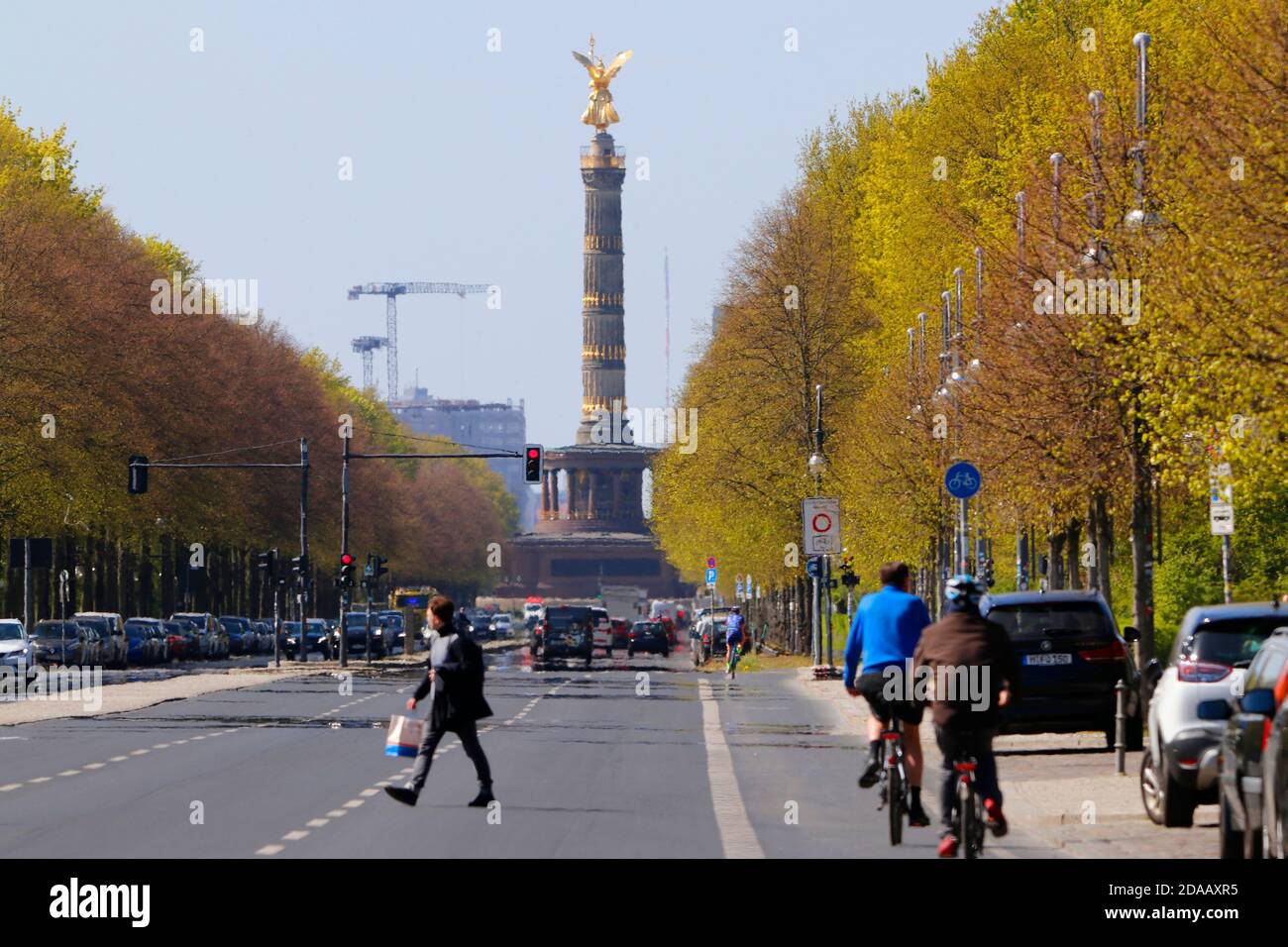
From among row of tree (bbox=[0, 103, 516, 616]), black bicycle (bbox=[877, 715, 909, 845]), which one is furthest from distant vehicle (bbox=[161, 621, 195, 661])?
black bicycle (bbox=[877, 715, 909, 845])

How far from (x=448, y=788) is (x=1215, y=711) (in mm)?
10717

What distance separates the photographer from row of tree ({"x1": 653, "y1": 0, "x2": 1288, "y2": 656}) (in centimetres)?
2750

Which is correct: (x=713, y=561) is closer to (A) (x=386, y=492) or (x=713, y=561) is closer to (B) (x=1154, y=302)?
(A) (x=386, y=492)

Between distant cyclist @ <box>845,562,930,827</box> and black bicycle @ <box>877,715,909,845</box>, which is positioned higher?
distant cyclist @ <box>845,562,930,827</box>

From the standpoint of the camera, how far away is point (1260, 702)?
13398 mm

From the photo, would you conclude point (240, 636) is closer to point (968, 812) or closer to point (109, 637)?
point (109, 637)

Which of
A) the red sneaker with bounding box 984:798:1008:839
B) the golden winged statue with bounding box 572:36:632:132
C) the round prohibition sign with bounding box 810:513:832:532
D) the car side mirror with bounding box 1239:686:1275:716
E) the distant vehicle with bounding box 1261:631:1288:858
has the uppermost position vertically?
the golden winged statue with bounding box 572:36:632:132

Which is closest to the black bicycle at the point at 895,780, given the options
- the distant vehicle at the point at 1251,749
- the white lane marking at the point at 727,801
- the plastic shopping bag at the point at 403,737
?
the white lane marking at the point at 727,801

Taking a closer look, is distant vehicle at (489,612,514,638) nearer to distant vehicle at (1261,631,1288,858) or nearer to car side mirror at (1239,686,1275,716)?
car side mirror at (1239,686,1275,716)

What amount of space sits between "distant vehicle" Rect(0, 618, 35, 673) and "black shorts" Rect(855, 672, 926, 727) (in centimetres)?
3963

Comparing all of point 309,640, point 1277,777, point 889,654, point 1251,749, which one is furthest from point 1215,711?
point 309,640

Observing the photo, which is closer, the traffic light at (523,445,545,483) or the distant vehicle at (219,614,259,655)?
the traffic light at (523,445,545,483)

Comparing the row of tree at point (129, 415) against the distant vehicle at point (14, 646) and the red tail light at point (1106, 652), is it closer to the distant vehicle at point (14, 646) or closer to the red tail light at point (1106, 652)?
the distant vehicle at point (14, 646)

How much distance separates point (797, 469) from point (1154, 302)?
4211 cm
